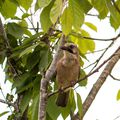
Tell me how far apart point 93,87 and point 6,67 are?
0.72 metres

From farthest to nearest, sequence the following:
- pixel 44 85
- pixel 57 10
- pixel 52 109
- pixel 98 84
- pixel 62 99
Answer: pixel 98 84 < pixel 62 99 < pixel 52 109 < pixel 44 85 < pixel 57 10

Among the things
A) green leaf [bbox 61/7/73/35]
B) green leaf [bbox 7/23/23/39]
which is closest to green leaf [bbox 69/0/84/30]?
green leaf [bbox 61/7/73/35]

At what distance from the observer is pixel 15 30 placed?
3.09 metres

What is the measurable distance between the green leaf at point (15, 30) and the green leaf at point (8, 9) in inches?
10.4

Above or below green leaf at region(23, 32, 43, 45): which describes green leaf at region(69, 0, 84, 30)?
above

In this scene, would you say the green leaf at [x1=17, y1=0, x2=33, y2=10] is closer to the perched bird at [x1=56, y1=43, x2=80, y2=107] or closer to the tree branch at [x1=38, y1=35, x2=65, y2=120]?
the perched bird at [x1=56, y1=43, x2=80, y2=107]

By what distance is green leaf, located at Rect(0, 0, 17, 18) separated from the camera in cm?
279

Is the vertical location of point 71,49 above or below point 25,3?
below

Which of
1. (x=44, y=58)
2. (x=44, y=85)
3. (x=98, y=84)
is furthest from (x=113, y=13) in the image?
(x=98, y=84)

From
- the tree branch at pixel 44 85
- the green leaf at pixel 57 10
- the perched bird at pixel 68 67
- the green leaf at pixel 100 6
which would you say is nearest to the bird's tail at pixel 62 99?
the perched bird at pixel 68 67

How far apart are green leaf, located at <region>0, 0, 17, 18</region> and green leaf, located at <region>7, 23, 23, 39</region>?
0.26 metres

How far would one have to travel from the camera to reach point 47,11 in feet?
6.33

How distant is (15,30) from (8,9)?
304 millimetres

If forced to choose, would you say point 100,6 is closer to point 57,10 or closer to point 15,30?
point 57,10
